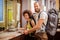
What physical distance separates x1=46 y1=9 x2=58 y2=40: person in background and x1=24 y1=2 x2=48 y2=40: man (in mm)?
90

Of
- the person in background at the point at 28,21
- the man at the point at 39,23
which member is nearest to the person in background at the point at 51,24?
the man at the point at 39,23

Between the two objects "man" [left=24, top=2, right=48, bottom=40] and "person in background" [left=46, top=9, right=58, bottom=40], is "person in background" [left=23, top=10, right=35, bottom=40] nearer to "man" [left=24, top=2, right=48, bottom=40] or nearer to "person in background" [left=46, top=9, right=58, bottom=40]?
"man" [left=24, top=2, right=48, bottom=40]

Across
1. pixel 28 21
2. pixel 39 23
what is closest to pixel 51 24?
pixel 39 23

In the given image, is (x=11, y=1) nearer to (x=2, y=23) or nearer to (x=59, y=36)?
(x=2, y=23)

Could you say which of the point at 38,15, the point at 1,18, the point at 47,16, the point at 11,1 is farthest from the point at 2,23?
the point at 47,16

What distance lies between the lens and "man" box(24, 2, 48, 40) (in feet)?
6.93

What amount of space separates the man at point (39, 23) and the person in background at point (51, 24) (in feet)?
0.30

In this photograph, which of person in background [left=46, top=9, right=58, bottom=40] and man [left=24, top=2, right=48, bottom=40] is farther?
person in background [left=46, top=9, right=58, bottom=40]

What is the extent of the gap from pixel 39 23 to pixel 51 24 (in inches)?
9.4

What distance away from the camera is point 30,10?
2.23 meters

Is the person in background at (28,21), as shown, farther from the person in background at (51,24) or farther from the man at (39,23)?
the person in background at (51,24)

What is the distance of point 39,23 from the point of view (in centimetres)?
212

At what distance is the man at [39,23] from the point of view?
6.93 feet

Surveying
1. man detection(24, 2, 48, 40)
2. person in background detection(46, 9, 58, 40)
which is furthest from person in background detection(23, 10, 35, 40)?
person in background detection(46, 9, 58, 40)
